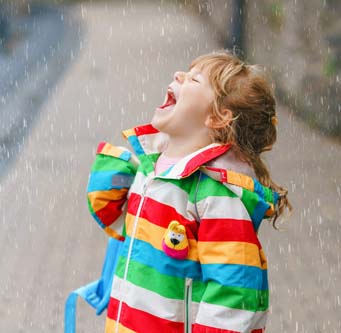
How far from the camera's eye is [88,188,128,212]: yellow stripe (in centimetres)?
297

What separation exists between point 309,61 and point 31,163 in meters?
4.55

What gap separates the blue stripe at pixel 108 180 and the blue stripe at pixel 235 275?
482 millimetres

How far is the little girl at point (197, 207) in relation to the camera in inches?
104

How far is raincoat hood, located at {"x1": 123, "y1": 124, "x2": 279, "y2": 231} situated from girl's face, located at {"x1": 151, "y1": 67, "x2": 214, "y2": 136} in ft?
0.34

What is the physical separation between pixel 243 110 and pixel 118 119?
624 cm

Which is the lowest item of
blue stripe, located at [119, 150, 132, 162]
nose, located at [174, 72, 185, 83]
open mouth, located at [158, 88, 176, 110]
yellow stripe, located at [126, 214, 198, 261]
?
yellow stripe, located at [126, 214, 198, 261]

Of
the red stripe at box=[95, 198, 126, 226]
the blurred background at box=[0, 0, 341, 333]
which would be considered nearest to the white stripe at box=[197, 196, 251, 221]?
the red stripe at box=[95, 198, 126, 226]

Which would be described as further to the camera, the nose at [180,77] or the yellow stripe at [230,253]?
the nose at [180,77]

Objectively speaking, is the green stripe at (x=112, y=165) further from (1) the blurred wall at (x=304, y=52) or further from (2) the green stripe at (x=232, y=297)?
(1) the blurred wall at (x=304, y=52)

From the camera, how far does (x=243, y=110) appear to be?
9.40 feet

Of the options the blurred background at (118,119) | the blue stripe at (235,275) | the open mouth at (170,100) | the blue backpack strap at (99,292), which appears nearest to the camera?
the blue stripe at (235,275)

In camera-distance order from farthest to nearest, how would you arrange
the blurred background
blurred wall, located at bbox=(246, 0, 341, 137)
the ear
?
blurred wall, located at bbox=(246, 0, 341, 137)
the blurred background
the ear

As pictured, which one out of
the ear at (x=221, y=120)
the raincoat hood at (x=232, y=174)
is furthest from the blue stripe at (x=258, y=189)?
the ear at (x=221, y=120)

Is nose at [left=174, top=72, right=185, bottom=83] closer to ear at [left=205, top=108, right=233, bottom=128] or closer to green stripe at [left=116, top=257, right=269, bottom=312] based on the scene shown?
ear at [left=205, top=108, right=233, bottom=128]
